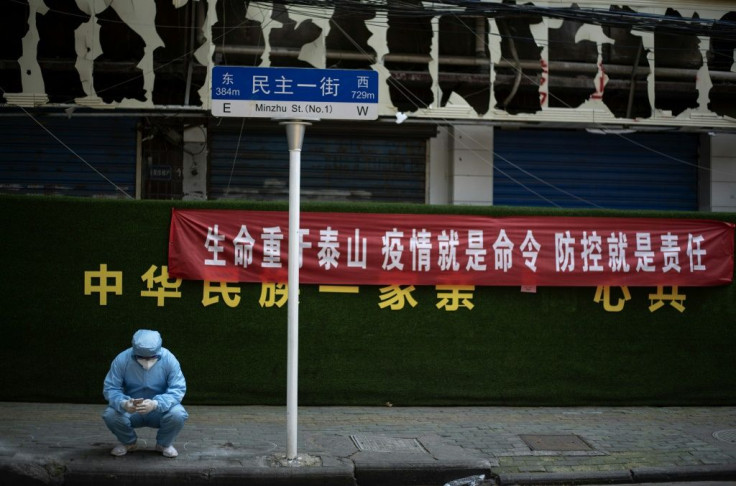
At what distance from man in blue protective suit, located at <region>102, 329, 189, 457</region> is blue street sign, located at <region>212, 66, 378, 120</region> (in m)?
2.17

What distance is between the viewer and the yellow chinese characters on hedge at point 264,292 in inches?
365

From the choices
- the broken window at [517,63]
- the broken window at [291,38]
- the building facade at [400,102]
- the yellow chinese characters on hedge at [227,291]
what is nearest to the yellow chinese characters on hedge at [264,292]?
the yellow chinese characters on hedge at [227,291]

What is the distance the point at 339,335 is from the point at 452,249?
1.71 metres

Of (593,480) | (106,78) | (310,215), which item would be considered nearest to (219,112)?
(310,215)

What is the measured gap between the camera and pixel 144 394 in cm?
714

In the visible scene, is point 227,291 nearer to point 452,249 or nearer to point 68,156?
point 452,249

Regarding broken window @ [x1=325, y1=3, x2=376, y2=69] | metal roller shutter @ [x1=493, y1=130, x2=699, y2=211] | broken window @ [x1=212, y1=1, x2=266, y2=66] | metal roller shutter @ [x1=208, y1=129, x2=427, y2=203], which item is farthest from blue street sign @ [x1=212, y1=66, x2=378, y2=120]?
metal roller shutter @ [x1=493, y1=130, x2=699, y2=211]

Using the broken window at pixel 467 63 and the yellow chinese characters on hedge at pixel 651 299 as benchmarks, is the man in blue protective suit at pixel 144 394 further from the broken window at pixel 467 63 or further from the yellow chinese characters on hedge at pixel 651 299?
the broken window at pixel 467 63

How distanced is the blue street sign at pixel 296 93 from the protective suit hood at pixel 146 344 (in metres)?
2.04

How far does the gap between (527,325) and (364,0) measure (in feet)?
19.0

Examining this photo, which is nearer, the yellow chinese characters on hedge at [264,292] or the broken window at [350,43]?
the yellow chinese characters on hedge at [264,292]

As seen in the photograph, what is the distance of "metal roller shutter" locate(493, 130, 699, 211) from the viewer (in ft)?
45.8

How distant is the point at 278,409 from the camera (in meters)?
9.38

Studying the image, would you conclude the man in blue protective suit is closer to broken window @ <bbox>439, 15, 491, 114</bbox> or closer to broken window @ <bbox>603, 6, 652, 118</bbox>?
broken window @ <bbox>439, 15, 491, 114</bbox>
